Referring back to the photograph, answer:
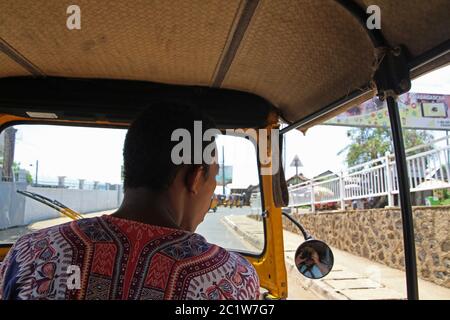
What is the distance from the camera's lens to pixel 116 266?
32.1 inches

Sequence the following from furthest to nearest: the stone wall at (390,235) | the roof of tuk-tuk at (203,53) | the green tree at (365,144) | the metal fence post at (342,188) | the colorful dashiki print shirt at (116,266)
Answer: the green tree at (365,144), the metal fence post at (342,188), the stone wall at (390,235), the roof of tuk-tuk at (203,53), the colorful dashiki print shirt at (116,266)

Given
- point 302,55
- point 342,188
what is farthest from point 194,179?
point 342,188

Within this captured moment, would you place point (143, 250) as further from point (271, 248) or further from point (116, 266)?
point (271, 248)

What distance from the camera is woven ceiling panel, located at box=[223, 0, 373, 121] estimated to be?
142cm

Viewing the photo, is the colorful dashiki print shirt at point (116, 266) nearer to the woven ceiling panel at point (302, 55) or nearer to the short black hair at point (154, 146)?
the short black hair at point (154, 146)

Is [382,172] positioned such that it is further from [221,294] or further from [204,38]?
[221,294]

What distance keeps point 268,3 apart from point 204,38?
394 millimetres

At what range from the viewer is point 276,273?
245cm

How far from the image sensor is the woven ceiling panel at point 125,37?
1.46 meters

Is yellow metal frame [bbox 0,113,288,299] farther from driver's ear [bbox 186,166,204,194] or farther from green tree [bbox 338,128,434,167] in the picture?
green tree [bbox 338,128,434,167]

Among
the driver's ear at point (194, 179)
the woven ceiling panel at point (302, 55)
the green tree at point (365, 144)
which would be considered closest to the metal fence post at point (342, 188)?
the woven ceiling panel at point (302, 55)

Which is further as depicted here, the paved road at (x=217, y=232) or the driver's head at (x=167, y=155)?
the paved road at (x=217, y=232)

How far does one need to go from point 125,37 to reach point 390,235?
6.48 m

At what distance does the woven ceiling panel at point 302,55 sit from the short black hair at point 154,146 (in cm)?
66
